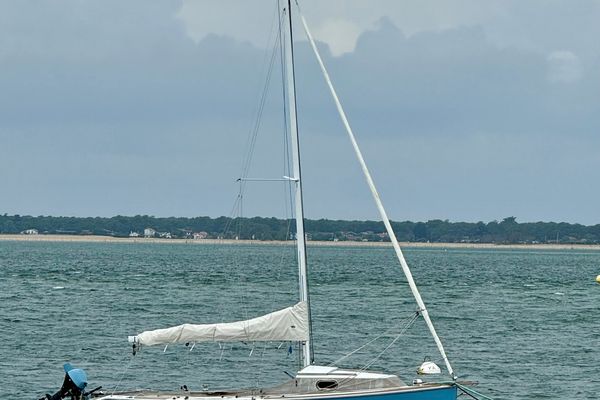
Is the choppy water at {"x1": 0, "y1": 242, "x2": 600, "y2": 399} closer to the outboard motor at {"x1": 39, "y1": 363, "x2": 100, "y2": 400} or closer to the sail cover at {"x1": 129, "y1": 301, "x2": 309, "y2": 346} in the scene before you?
the sail cover at {"x1": 129, "y1": 301, "x2": 309, "y2": 346}

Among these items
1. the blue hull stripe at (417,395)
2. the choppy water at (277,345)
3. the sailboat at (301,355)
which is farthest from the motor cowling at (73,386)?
the blue hull stripe at (417,395)

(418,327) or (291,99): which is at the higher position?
(291,99)

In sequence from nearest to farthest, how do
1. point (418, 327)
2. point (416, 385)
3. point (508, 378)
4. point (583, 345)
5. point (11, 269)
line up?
point (416, 385), point (508, 378), point (583, 345), point (418, 327), point (11, 269)

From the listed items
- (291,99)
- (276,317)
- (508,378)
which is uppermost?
(291,99)

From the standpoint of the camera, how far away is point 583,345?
64.9 meters

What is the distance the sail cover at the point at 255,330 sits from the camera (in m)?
34.7

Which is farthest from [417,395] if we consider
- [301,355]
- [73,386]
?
[73,386]

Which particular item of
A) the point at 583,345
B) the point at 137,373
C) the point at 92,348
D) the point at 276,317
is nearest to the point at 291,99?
the point at 276,317

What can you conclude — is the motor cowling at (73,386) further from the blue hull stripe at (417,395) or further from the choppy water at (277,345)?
the blue hull stripe at (417,395)

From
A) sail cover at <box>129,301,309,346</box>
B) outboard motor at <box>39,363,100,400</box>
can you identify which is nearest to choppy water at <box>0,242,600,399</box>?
sail cover at <box>129,301,309,346</box>

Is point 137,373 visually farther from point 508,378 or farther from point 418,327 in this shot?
point 418,327

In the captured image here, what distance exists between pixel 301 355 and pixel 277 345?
2558 centimetres

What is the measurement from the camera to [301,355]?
117 ft

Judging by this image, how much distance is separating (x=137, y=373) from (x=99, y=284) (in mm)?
63071
